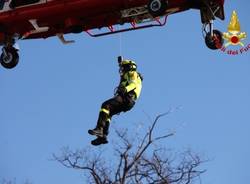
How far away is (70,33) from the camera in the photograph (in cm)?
2105

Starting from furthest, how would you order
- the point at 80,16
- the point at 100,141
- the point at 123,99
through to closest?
the point at 80,16 < the point at 123,99 < the point at 100,141

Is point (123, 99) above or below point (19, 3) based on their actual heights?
below

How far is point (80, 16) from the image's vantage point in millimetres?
20641

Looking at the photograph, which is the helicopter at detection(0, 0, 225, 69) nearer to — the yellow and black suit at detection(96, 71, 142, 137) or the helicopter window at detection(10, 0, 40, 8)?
the helicopter window at detection(10, 0, 40, 8)

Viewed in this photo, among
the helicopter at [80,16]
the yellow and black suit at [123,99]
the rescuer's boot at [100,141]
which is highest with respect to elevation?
the helicopter at [80,16]

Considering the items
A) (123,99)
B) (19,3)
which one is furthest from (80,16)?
(123,99)

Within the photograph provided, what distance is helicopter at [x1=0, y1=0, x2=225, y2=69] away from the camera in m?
20.0

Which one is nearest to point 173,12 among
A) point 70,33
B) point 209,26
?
point 209,26

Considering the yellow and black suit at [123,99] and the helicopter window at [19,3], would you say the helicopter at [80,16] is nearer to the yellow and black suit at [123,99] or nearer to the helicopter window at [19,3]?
the helicopter window at [19,3]

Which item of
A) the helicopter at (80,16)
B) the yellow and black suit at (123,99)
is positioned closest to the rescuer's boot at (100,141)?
the yellow and black suit at (123,99)

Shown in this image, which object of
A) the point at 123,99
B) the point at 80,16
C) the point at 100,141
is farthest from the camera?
the point at 80,16

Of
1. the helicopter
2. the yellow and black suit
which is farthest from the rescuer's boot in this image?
the helicopter

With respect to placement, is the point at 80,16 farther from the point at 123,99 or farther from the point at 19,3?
the point at 123,99

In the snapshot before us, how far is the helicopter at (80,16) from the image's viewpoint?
65.6 ft
